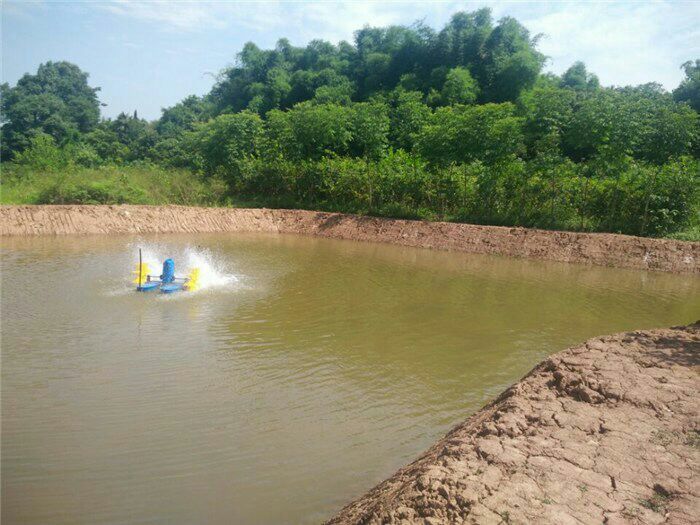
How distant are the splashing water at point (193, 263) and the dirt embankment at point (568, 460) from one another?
9069 millimetres

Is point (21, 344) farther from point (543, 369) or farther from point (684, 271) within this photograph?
point (684, 271)

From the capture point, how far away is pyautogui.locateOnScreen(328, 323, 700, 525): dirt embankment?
3.72m

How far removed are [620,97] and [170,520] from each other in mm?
26348

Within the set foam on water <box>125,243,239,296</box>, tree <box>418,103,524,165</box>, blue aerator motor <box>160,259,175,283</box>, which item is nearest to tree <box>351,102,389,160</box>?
tree <box>418,103,524,165</box>

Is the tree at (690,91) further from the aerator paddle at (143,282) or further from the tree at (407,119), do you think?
the aerator paddle at (143,282)

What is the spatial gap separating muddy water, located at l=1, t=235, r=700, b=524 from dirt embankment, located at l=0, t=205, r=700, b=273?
392 cm

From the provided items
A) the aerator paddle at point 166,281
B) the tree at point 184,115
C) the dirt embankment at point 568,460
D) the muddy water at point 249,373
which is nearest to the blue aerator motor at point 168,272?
the aerator paddle at point 166,281

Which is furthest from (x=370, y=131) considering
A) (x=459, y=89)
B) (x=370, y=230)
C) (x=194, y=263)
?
(x=194, y=263)

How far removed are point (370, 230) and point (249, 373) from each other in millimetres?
17667

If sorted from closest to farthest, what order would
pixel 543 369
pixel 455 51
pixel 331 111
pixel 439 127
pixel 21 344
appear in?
pixel 543 369 < pixel 21 344 < pixel 439 127 < pixel 331 111 < pixel 455 51

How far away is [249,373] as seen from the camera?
7.62 metres

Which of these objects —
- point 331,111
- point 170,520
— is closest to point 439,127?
point 331,111

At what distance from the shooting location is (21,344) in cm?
827

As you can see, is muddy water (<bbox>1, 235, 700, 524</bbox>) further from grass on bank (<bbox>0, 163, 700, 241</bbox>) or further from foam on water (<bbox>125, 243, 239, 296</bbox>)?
grass on bank (<bbox>0, 163, 700, 241</bbox>)
